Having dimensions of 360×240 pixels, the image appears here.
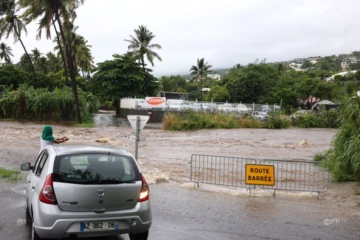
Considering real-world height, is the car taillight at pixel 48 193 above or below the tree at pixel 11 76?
below

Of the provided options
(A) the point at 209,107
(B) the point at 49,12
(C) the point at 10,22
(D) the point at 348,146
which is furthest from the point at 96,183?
(C) the point at 10,22

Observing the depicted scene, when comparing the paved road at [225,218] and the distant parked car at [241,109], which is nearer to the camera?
the paved road at [225,218]

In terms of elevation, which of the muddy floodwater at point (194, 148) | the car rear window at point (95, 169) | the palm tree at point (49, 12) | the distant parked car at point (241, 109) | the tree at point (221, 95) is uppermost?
the palm tree at point (49, 12)

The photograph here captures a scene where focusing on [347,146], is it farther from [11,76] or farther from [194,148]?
[11,76]

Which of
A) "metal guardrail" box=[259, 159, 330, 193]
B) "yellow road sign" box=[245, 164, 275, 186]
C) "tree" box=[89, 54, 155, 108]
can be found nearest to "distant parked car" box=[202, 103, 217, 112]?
"tree" box=[89, 54, 155, 108]

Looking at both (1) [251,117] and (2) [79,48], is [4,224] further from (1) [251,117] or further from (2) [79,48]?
(2) [79,48]

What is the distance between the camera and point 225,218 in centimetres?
760

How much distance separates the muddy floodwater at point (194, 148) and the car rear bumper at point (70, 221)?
5384 millimetres

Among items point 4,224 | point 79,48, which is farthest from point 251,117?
point 79,48

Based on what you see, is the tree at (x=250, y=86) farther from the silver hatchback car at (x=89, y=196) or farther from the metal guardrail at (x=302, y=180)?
the silver hatchback car at (x=89, y=196)

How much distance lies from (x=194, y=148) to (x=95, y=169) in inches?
704

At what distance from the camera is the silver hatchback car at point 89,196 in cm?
495

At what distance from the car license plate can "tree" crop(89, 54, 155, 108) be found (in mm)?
51736

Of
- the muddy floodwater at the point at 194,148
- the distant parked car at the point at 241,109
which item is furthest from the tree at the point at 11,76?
the distant parked car at the point at 241,109
